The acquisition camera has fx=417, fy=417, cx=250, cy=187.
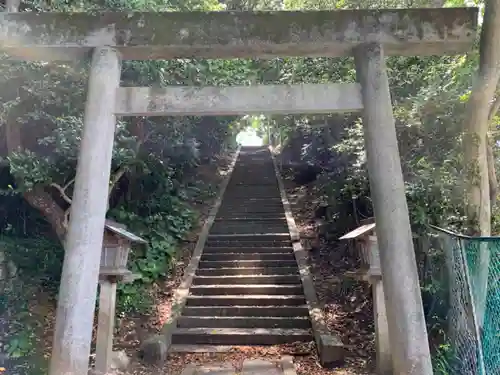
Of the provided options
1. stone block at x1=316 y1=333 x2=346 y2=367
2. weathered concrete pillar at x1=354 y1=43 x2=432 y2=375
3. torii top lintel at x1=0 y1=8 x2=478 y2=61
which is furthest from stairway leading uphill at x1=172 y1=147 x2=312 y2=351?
torii top lintel at x1=0 y1=8 x2=478 y2=61

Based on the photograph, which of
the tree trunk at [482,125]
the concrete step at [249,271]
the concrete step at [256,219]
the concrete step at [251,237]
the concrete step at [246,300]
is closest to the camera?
the tree trunk at [482,125]

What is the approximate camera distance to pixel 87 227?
375 centimetres

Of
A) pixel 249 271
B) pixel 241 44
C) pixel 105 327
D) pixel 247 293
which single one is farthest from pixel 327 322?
pixel 241 44

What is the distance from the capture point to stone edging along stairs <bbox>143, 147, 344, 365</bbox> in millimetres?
6277

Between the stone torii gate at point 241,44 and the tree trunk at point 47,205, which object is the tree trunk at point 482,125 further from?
the tree trunk at point 47,205

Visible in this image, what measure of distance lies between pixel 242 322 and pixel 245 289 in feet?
3.04

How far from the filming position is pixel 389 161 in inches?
153

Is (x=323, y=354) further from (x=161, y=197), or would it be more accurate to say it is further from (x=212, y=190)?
(x=212, y=190)

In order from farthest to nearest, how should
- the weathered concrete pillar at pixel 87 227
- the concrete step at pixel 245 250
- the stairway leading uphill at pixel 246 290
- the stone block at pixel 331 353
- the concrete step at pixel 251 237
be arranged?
the concrete step at pixel 251 237 < the concrete step at pixel 245 250 < the stairway leading uphill at pixel 246 290 < the stone block at pixel 331 353 < the weathered concrete pillar at pixel 87 227

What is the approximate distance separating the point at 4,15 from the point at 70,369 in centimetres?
344

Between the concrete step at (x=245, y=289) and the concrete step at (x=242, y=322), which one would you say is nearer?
the concrete step at (x=242, y=322)

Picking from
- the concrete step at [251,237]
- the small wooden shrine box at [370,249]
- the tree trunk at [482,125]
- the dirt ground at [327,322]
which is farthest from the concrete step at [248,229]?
the tree trunk at [482,125]

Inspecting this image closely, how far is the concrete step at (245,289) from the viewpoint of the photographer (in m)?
7.48

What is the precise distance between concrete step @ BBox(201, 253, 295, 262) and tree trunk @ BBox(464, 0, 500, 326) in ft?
14.8
